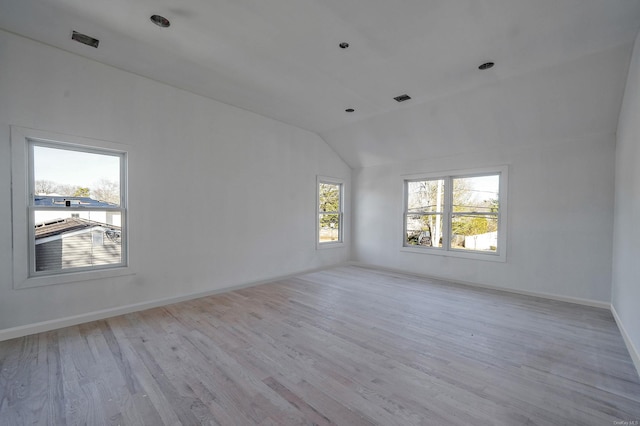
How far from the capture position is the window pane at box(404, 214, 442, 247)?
5762mm

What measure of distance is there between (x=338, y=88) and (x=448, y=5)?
5.99ft

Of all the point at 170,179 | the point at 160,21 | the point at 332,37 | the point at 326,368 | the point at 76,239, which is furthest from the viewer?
the point at 170,179

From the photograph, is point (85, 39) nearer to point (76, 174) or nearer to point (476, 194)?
point (76, 174)

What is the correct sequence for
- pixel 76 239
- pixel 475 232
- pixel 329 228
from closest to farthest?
pixel 76 239 → pixel 475 232 → pixel 329 228

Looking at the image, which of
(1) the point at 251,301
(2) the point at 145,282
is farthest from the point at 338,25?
(2) the point at 145,282

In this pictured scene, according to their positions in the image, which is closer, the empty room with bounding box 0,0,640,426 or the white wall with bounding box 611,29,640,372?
the empty room with bounding box 0,0,640,426

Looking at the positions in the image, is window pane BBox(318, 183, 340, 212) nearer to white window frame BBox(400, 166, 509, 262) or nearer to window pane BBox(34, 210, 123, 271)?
white window frame BBox(400, 166, 509, 262)

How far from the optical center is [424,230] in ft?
19.6

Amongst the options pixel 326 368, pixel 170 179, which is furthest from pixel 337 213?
pixel 326 368

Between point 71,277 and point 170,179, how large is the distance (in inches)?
64.2

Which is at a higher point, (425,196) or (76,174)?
(76,174)

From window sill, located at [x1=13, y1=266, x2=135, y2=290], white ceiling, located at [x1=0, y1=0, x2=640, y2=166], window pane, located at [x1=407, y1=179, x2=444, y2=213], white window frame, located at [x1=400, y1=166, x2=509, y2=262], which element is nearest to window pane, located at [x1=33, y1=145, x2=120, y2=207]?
window sill, located at [x1=13, y1=266, x2=135, y2=290]

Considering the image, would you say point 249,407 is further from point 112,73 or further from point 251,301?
point 112,73

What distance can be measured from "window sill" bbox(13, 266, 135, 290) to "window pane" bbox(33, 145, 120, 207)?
0.86 metres
